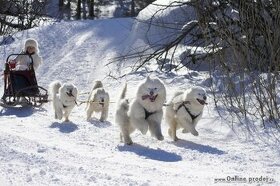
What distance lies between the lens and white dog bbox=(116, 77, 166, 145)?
7164 millimetres

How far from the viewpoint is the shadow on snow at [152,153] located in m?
6.60

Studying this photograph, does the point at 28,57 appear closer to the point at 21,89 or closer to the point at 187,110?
the point at 21,89

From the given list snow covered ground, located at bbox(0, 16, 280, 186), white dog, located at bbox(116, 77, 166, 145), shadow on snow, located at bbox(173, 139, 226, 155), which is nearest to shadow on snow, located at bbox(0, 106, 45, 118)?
snow covered ground, located at bbox(0, 16, 280, 186)

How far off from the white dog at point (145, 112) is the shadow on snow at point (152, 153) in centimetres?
18

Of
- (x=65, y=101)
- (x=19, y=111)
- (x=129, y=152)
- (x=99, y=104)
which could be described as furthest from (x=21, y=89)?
(x=129, y=152)

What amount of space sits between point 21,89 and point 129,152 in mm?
4047

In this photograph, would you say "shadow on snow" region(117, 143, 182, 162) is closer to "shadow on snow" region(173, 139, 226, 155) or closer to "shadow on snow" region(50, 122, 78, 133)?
"shadow on snow" region(173, 139, 226, 155)

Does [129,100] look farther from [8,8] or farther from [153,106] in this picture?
[8,8]

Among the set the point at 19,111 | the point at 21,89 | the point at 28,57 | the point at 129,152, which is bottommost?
the point at 129,152

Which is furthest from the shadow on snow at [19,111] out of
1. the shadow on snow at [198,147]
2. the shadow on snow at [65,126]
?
the shadow on snow at [198,147]

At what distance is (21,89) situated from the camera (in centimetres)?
1027

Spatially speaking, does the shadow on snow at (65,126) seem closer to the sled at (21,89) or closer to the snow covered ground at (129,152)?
the snow covered ground at (129,152)

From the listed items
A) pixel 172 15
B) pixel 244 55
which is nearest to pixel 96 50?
pixel 172 15

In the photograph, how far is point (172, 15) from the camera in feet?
43.6
